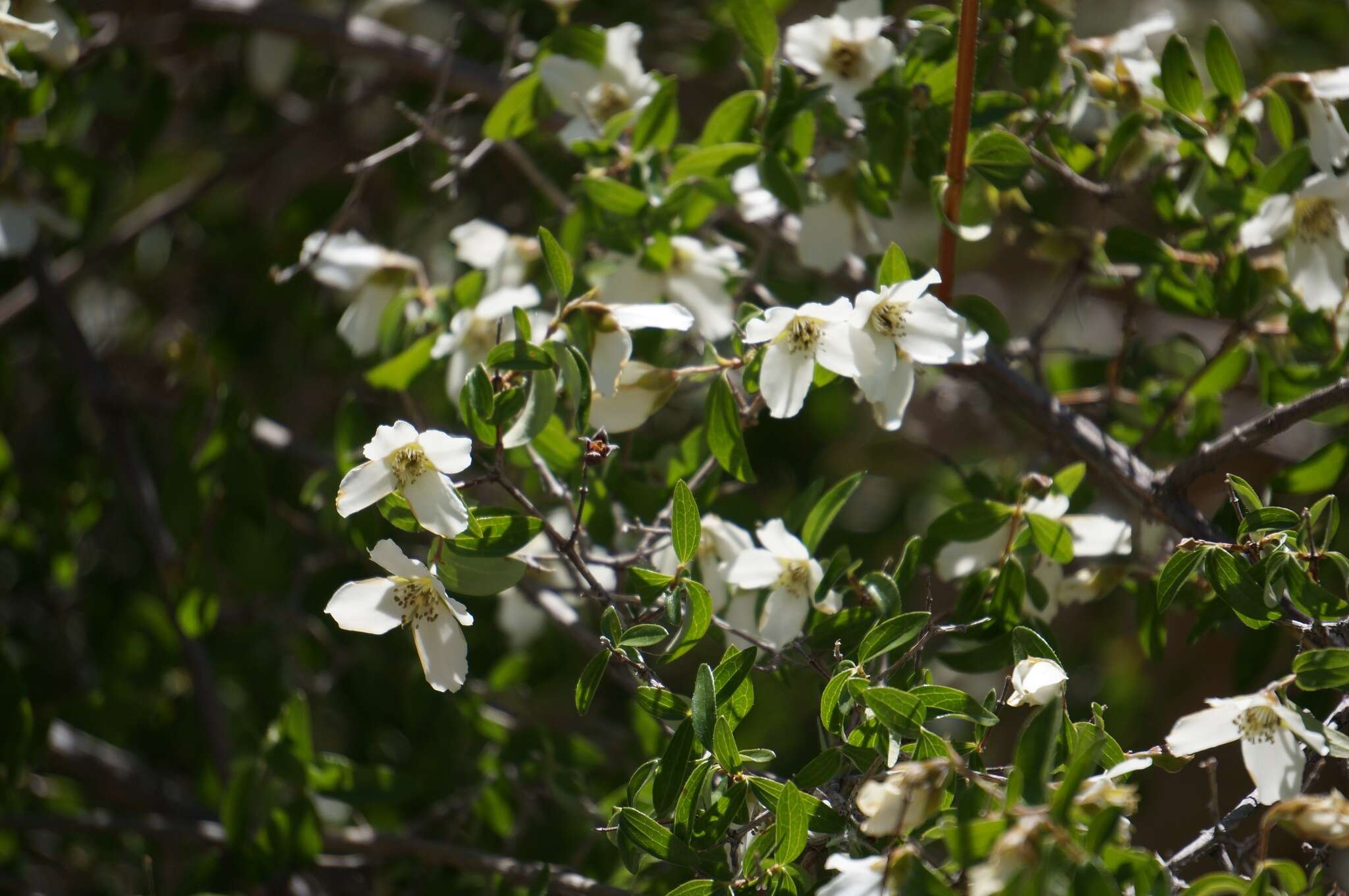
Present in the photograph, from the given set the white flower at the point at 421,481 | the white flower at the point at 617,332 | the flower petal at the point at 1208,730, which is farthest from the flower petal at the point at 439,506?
the flower petal at the point at 1208,730

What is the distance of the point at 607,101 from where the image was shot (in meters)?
1.50

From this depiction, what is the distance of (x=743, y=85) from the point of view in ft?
7.13

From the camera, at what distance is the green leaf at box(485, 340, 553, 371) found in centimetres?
109

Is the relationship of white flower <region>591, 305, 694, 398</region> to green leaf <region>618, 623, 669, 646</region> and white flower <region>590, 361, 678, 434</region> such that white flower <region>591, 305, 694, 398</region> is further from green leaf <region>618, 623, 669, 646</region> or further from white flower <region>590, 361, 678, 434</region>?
green leaf <region>618, 623, 669, 646</region>

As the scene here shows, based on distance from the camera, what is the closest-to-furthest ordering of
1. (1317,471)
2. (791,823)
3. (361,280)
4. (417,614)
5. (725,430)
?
(791,823) < (417,614) < (725,430) < (1317,471) < (361,280)

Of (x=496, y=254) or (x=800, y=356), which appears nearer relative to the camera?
(x=800, y=356)

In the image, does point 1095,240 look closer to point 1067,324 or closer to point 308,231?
point 308,231

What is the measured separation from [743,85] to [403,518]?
4.60 feet

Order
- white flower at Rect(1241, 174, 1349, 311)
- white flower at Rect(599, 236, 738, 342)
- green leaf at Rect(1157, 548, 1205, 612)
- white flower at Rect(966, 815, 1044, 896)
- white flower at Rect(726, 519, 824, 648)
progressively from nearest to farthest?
1. white flower at Rect(966, 815, 1044, 896)
2. green leaf at Rect(1157, 548, 1205, 612)
3. white flower at Rect(726, 519, 824, 648)
4. white flower at Rect(1241, 174, 1349, 311)
5. white flower at Rect(599, 236, 738, 342)

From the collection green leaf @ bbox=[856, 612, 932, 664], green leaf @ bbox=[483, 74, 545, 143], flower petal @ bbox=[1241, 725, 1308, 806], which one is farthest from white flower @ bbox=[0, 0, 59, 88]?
flower petal @ bbox=[1241, 725, 1308, 806]

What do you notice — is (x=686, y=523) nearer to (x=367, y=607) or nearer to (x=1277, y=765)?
(x=367, y=607)

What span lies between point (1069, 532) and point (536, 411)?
603mm

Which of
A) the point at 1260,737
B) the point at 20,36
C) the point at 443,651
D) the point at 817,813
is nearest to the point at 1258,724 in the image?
the point at 1260,737

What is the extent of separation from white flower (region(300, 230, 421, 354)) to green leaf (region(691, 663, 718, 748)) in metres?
0.75
